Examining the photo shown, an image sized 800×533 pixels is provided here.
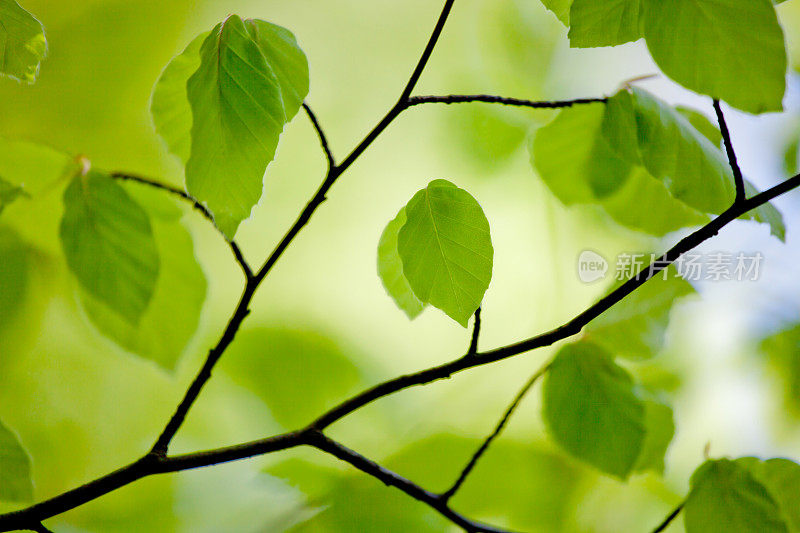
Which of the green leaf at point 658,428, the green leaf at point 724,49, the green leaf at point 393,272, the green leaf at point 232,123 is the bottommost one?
the green leaf at point 658,428

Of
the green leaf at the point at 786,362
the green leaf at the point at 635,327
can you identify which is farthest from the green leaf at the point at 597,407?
the green leaf at the point at 786,362

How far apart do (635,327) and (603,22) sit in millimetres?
237

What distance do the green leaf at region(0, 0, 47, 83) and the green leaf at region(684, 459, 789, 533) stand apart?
1.21 ft

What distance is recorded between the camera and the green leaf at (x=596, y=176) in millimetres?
345

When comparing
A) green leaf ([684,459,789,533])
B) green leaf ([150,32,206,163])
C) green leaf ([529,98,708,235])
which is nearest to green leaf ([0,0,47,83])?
green leaf ([150,32,206,163])

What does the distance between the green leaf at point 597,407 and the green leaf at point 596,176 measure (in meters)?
0.09

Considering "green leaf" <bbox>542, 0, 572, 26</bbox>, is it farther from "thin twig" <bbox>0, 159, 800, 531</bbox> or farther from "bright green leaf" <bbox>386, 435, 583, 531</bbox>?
"bright green leaf" <bbox>386, 435, 583, 531</bbox>

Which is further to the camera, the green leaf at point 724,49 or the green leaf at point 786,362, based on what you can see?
the green leaf at point 786,362

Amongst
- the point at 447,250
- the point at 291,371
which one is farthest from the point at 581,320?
the point at 291,371

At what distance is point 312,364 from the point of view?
703 millimetres

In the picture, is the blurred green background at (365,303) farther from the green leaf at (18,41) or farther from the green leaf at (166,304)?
the green leaf at (18,41)

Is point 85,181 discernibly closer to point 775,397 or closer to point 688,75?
point 688,75

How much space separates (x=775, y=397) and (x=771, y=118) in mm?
403

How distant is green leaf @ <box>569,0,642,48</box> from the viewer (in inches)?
9.1
